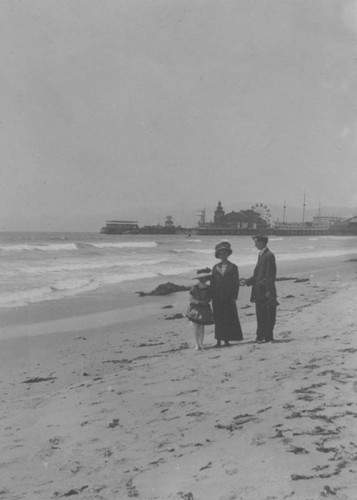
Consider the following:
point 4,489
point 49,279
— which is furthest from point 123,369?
point 49,279

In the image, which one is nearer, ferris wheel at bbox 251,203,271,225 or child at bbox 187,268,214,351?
child at bbox 187,268,214,351

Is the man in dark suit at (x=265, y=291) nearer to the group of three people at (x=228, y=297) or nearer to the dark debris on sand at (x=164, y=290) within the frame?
the group of three people at (x=228, y=297)

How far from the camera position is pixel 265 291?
698cm

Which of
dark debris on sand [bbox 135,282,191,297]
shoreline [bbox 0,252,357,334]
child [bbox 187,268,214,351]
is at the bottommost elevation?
shoreline [bbox 0,252,357,334]

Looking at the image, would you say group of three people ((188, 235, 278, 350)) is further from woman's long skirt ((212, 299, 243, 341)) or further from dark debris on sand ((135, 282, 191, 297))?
dark debris on sand ((135, 282, 191, 297))

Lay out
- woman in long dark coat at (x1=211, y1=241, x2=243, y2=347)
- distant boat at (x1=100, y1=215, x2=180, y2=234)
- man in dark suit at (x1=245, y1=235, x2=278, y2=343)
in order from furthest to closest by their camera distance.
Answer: distant boat at (x1=100, y1=215, x2=180, y2=234)
woman in long dark coat at (x1=211, y1=241, x2=243, y2=347)
man in dark suit at (x1=245, y1=235, x2=278, y2=343)

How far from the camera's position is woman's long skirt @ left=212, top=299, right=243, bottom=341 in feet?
23.2

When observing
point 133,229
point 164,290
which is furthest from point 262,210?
point 164,290

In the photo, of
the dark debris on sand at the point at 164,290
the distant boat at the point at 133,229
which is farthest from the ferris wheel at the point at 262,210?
the dark debris on sand at the point at 164,290

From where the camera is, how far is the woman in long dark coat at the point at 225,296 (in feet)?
23.1

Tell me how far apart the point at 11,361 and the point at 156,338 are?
8.14ft

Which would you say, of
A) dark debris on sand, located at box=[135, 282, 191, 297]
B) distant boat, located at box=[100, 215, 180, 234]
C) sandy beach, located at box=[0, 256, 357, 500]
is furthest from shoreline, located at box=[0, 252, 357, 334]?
distant boat, located at box=[100, 215, 180, 234]

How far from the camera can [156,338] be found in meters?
8.91

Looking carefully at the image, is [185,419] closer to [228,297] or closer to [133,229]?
[228,297]
